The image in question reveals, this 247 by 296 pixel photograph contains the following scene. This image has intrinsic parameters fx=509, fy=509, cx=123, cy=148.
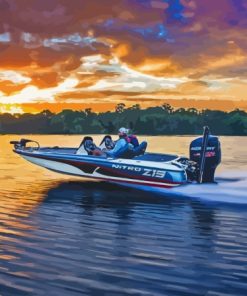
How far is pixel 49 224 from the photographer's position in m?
12.9

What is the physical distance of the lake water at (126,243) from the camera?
779 centimetres

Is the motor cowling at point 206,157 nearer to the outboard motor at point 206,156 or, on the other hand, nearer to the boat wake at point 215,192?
the outboard motor at point 206,156

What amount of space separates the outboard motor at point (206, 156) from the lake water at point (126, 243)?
428 mm

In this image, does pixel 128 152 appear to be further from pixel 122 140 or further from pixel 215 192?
pixel 215 192

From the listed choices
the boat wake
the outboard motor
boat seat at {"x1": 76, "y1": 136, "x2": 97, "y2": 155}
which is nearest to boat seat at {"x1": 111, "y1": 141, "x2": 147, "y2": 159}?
boat seat at {"x1": 76, "y1": 136, "x2": 97, "y2": 155}

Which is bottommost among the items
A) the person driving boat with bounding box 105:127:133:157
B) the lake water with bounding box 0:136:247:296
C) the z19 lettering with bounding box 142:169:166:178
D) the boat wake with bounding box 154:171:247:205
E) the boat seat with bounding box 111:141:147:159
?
the lake water with bounding box 0:136:247:296

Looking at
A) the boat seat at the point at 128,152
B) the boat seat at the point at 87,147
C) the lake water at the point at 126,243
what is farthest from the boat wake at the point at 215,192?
the boat seat at the point at 87,147

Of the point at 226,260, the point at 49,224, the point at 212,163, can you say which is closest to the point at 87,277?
the point at 226,260

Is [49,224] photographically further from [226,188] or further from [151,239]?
[226,188]

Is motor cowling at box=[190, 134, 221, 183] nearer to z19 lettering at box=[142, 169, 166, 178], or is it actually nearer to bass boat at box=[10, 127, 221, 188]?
bass boat at box=[10, 127, 221, 188]

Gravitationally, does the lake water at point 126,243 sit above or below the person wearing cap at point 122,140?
below

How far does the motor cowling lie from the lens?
60.5ft

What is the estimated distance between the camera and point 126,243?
10.6 meters

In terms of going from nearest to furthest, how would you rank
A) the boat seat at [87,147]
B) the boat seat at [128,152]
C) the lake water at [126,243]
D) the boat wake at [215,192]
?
the lake water at [126,243]
the boat wake at [215,192]
the boat seat at [128,152]
the boat seat at [87,147]
